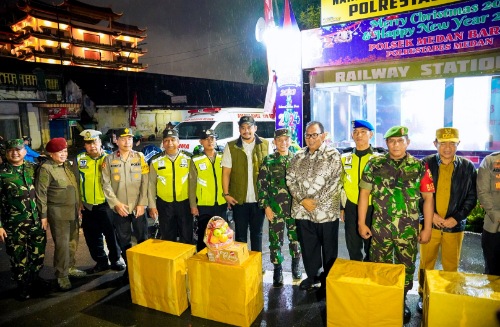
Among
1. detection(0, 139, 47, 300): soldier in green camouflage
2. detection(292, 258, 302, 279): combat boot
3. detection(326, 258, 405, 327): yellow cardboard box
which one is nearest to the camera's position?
detection(326, 258, 405, 327): yellow cardboard box

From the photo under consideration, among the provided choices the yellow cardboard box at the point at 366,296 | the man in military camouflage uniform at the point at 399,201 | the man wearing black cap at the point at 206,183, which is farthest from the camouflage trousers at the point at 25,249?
Answer: the man in military camouflage uniform at the point at 399,201

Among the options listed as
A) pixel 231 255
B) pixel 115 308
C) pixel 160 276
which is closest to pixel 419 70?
pixel 231 255

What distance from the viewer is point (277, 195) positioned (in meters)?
4.31

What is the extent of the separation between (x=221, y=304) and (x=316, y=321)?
98 centimetres

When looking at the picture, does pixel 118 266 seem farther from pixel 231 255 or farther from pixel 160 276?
pixel 231 255

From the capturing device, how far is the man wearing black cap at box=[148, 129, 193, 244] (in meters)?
4.55

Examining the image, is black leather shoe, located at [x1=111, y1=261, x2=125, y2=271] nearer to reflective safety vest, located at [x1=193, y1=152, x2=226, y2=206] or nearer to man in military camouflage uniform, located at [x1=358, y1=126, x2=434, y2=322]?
reflective safety vest, located at [x1=193, y1=152, x2=226, y2=206]

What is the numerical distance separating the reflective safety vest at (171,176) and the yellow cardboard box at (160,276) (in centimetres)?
79

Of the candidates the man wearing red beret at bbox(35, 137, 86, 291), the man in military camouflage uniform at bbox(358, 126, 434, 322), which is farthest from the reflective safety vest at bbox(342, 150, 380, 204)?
the man wearing red beret at bbox(35, 137, 86, 291)

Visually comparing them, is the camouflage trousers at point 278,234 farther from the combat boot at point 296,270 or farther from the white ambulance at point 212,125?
the white ambulance at point 212,125

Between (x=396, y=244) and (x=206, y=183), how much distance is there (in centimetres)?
243

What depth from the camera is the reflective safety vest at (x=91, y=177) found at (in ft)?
15.4

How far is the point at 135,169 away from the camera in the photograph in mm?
4598

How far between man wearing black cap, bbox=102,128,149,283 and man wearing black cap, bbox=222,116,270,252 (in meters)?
1.11
